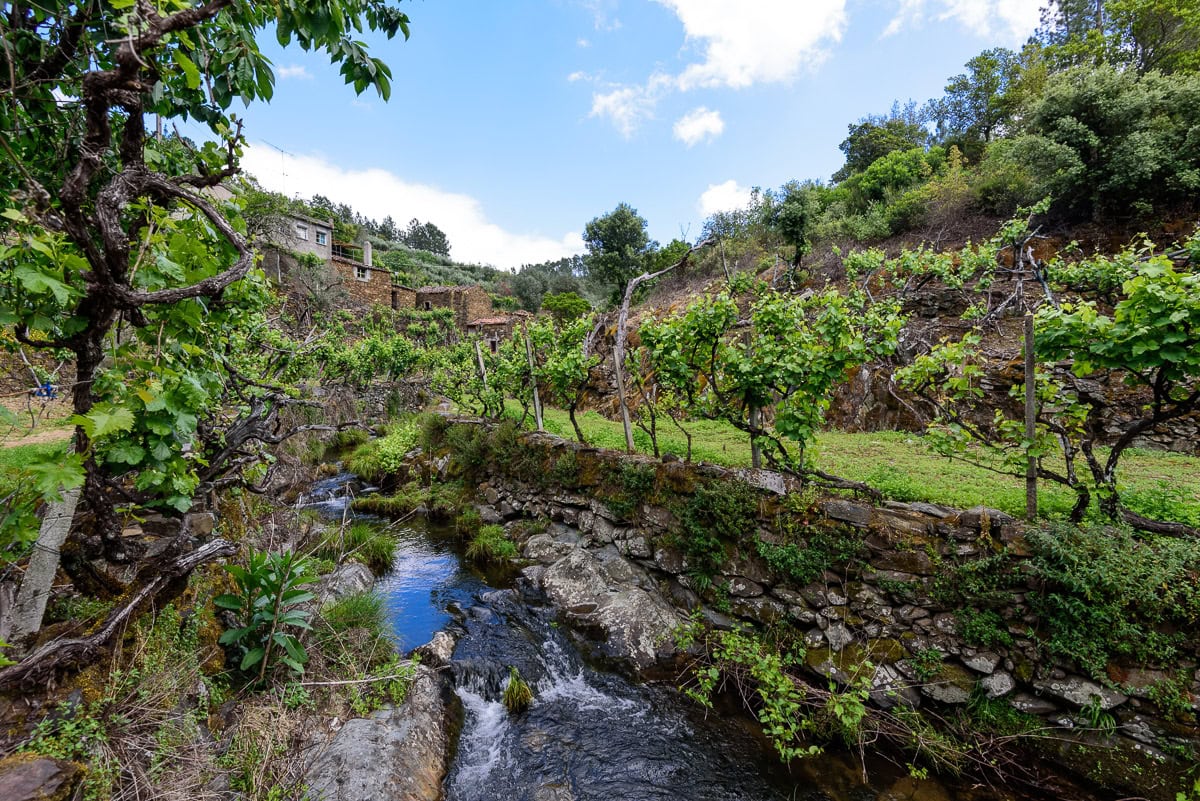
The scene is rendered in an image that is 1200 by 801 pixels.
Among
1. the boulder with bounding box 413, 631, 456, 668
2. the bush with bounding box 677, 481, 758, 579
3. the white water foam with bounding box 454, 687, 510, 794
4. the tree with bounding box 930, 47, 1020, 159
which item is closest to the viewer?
the white water foam with bounding box 454, 687, 510, 794

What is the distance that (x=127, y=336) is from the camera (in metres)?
3.16

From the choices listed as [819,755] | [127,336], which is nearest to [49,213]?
[127,336]

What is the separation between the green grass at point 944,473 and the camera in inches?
185

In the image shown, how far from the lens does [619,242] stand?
24.9 m

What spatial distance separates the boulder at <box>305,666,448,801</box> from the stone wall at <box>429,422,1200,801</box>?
7.97ft

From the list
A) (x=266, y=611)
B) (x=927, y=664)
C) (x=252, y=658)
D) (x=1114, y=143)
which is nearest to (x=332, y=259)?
(x=266, y=611)

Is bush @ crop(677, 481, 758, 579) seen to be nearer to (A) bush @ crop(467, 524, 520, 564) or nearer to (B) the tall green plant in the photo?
(A) bush @ crop(467, 524, 520, 564)

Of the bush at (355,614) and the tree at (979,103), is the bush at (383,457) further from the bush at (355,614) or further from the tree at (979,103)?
the tree at (979,103)

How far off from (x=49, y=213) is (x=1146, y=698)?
7.64 meters

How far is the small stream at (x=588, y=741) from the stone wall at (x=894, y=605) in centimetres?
70

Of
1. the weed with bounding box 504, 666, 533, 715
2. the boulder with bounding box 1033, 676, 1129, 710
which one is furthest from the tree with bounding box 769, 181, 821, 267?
the weed with bounding box 504, 666, 533, 715

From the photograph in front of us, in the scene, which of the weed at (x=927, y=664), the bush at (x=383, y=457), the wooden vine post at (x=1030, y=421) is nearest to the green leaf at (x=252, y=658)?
the weed at (x=927, y=664)

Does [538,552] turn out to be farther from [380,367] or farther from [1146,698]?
[380,367]

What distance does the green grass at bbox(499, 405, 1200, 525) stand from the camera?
4.70 meters
